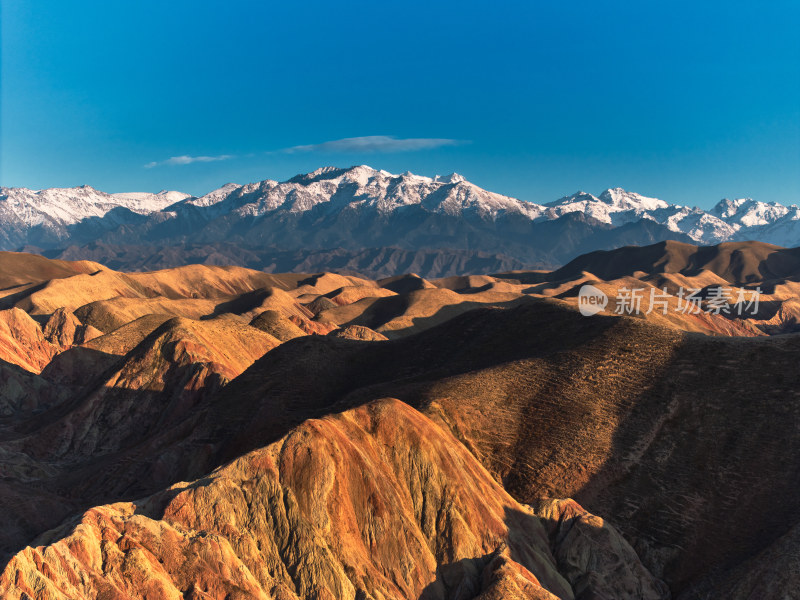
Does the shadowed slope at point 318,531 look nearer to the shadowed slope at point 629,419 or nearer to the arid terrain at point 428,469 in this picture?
the arid terrain at point 428,469

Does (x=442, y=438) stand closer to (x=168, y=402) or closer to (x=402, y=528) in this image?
(x=402, y=528)

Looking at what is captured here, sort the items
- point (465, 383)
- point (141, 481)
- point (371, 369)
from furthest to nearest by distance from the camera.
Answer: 1. point (371, 369)
2. point (465, 383)
3. point (141, 481)

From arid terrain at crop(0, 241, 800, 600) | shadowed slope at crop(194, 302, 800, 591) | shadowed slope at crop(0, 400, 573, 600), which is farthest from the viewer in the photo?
shadowed slope at crop(194, 302, 800, 591)

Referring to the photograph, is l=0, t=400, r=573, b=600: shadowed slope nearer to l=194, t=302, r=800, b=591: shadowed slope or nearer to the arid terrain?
the arid terrain

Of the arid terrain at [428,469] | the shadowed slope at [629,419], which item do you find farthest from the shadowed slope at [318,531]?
the shadowed slope at [629,419]

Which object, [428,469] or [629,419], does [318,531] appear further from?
[629,419]

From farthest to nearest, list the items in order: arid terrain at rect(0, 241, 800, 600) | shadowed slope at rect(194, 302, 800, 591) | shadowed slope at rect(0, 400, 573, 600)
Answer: shadowed slope at rect(194, 302, 800, 591) → arid terrain at rect(0, 241, 800, 600) → shadowed slope at rect(0, 400, 573, 600)

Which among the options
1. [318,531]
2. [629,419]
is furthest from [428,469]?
[629,419]

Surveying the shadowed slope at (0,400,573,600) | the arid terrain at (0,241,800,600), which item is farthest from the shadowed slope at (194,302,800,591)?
the shadowed slope at (0,400,573,600)

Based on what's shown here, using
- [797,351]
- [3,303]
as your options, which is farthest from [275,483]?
[3,303]
